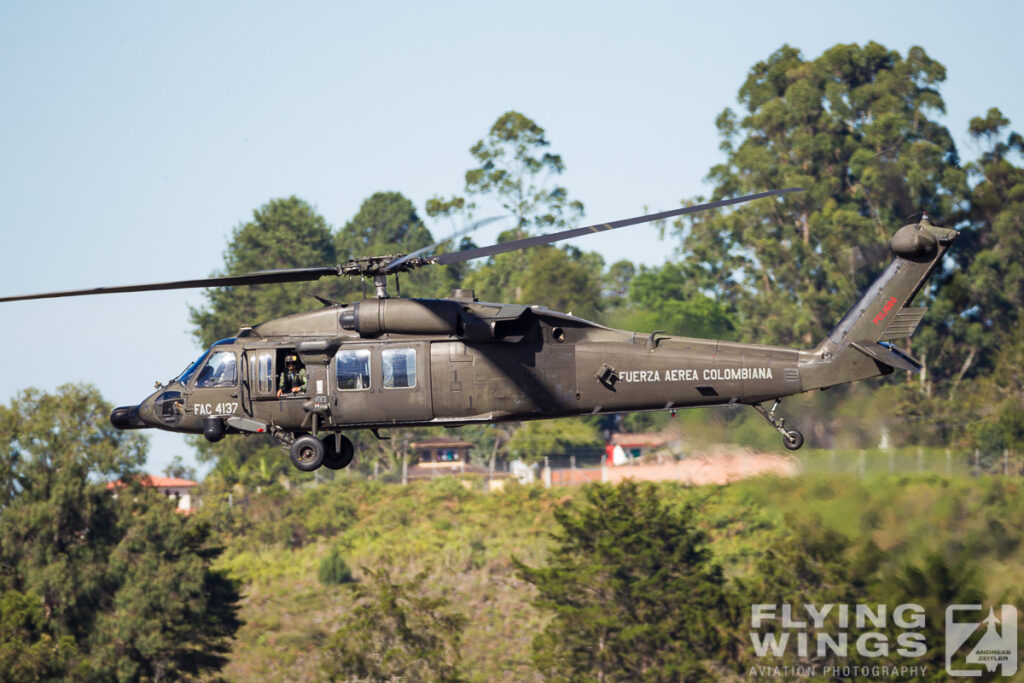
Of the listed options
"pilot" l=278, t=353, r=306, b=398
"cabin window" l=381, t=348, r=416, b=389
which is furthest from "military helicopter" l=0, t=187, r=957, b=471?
"pilot" l=278, t=353, r=306, b=398

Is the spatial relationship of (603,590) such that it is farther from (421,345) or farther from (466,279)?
(466,279)

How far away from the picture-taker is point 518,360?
20.5m

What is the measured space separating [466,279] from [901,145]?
3205 centimetres

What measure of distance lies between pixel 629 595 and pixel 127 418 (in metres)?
29.6

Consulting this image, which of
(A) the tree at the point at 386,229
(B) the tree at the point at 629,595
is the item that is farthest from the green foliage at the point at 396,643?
(A) the tree at the point at 386,229

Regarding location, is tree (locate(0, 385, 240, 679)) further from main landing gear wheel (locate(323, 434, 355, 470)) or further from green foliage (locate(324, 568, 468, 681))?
main landing gear wheel (locate(323, 434, 355, 470))

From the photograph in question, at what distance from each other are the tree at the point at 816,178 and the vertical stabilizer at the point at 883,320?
53.5 m

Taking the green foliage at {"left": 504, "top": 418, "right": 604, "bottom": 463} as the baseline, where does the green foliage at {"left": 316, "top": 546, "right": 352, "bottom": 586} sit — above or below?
below

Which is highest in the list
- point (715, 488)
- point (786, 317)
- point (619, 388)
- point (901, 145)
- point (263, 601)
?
point (901, 145)

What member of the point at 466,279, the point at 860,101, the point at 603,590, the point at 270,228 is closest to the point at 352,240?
the point at 270,228

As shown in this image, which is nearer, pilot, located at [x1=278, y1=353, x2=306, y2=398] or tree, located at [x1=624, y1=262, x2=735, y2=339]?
pilot, located at [x1=278, y1=353, x2=306, y2=398]

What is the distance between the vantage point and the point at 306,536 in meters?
66.0

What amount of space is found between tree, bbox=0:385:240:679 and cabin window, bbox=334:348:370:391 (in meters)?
33.8

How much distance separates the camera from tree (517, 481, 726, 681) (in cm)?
4688
